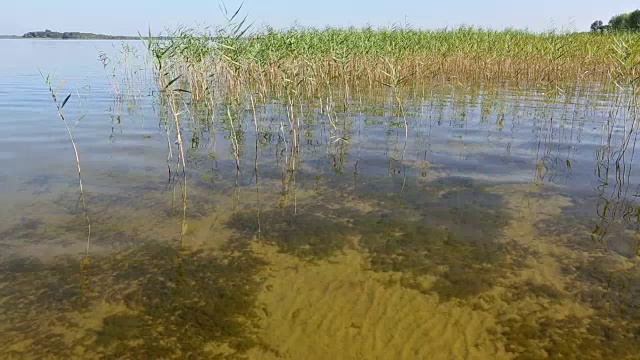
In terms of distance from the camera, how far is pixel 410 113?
14.9 metres

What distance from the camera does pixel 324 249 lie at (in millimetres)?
5691

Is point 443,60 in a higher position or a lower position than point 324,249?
higher

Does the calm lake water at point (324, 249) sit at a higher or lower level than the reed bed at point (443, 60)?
lower

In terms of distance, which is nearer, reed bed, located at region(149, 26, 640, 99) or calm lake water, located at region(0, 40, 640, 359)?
calm lake water, located at region(0, 40, 640, 359)

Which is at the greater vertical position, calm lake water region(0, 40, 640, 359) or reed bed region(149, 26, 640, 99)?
reed bed region(149, 26, 640, 99)

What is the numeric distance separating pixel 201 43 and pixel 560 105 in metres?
13.2

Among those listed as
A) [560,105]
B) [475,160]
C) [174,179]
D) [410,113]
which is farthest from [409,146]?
[560,105]

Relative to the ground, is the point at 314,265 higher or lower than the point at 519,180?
lower

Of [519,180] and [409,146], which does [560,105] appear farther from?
[519,180]

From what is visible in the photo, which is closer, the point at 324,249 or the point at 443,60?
the point at 324,249

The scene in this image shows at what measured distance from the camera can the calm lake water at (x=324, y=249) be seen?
12.9ft

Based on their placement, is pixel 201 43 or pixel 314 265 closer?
pixel 314 265

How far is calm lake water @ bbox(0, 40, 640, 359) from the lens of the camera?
12.9 feet

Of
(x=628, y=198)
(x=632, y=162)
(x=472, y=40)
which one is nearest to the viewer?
(x=628, y=198)
